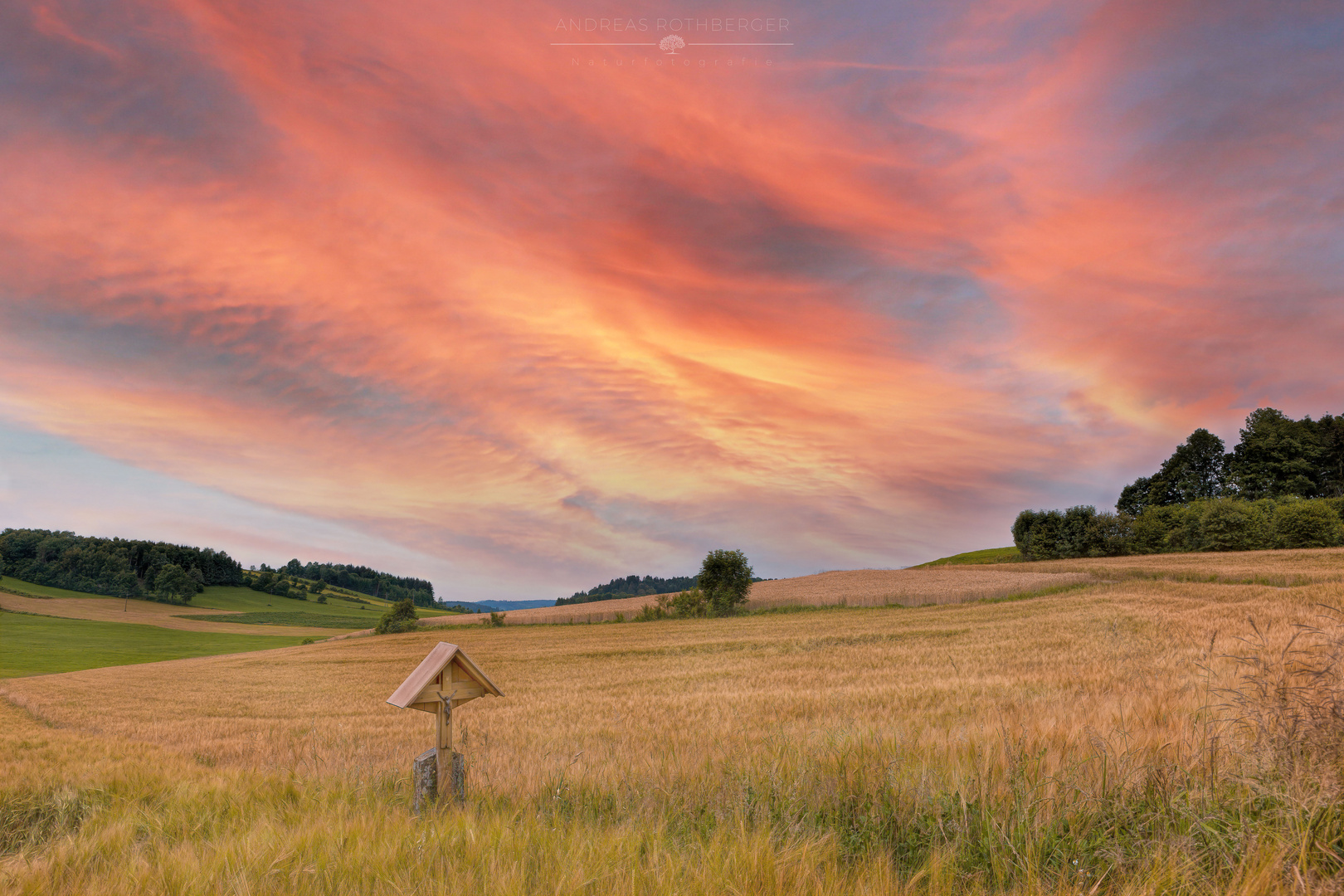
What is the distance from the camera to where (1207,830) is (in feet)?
12.5

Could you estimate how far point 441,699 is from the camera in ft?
21.5

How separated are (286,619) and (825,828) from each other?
5427 inches

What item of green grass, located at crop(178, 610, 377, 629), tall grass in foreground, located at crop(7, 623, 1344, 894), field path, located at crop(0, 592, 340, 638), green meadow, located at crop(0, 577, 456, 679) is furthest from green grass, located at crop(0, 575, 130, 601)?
tall grass in foreground, located at crop(7, 623, 1344, 894)

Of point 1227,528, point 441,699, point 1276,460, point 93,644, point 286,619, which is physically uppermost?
point 1276,460

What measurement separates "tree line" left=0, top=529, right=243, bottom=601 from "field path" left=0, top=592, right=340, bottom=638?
588 inches

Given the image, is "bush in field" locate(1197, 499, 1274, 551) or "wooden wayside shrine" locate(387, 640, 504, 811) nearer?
"wooden wayside shrine" locate(387, 640, 504, 811)

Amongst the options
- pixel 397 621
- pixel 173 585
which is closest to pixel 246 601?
pixel 173 585

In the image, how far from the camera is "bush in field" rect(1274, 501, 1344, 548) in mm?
68375

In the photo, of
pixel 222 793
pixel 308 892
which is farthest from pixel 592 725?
pixel 308 892

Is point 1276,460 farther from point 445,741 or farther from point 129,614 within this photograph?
point 129,614

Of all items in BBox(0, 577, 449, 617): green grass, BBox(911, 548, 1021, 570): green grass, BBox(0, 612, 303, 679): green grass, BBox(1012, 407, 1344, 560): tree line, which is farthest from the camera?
BBox(0, 577, 449, 617): green grass

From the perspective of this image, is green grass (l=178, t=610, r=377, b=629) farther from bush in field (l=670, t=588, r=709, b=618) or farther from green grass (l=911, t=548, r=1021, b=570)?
green grass (l=911, t=548, r=1021, b=570)

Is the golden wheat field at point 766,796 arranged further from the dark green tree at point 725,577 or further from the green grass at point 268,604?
the green grass at point 268,604

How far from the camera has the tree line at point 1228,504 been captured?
73.4 metres
